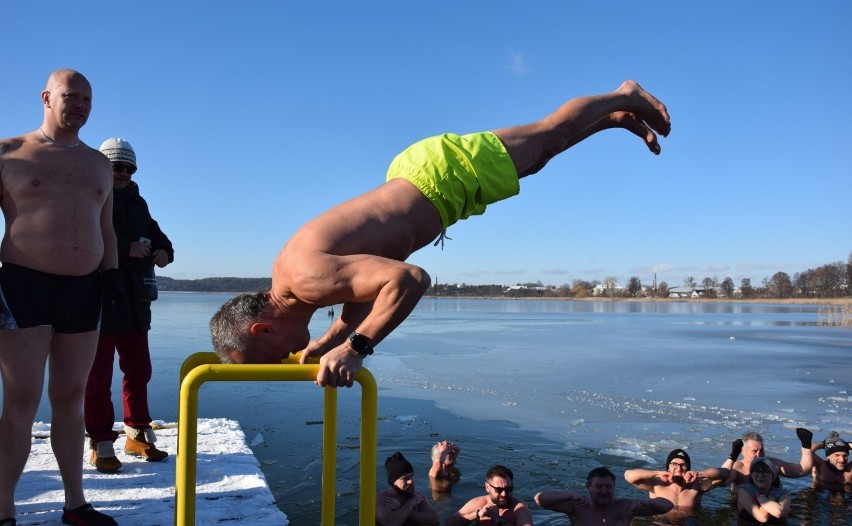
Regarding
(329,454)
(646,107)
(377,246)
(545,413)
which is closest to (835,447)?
(545,413)

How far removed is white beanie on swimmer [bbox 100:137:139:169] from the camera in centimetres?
374

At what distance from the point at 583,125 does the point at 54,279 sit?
252 cm

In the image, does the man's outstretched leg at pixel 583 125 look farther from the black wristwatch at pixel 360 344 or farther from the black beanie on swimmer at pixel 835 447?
the black beanie on swimmer at pixel 835 447

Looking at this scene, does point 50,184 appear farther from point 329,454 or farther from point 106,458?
point 106,458

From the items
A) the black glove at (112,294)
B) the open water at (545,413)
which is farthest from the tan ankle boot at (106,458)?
the black glove at (112,294)

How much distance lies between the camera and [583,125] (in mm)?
3363

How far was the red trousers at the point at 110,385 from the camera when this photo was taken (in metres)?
3.65

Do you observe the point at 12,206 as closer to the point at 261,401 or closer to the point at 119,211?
the point at 119,211

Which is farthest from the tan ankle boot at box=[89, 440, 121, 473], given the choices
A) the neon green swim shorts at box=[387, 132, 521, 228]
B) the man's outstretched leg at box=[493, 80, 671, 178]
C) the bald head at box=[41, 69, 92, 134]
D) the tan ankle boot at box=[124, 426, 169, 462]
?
the man's outstretched leg at box=[493, 80, 671, 178]

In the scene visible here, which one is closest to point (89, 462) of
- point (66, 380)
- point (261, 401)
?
point (66, 380)

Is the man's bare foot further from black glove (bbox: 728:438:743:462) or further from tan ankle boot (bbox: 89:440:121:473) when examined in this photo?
tan ankle boot (bbox: 89:440:121:473)

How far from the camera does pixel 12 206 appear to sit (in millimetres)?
2557

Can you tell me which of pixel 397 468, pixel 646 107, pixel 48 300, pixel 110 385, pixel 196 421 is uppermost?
pixel 646 107

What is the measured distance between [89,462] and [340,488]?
1.68m
